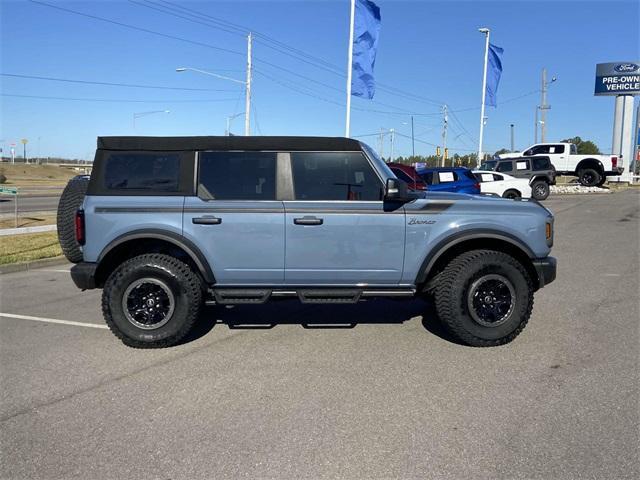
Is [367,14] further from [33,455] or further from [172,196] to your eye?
[33,455]

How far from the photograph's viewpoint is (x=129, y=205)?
4.71 meters

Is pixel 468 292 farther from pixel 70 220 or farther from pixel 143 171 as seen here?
pixel 70 220

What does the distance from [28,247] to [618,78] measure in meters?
60.5

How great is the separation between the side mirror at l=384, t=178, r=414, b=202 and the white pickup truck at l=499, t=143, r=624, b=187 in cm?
2605

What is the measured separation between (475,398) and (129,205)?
3.42 m

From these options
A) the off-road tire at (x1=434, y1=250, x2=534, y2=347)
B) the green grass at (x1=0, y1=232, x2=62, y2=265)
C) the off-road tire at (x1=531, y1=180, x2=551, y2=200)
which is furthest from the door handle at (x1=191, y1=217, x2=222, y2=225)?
the off-road tire at (x1=531, y1=180, x2=551, y2=200)

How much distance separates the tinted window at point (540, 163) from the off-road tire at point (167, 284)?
22.2m

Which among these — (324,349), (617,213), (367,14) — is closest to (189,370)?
(324,349)

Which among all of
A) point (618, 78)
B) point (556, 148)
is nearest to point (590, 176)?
point (556, 148)

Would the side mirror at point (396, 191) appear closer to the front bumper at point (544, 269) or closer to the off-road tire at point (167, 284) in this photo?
the front bumper at point (544, 269)

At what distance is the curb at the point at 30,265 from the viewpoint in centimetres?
877

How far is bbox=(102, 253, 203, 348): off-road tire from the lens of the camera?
15.4 ft

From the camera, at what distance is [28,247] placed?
10.5 meters

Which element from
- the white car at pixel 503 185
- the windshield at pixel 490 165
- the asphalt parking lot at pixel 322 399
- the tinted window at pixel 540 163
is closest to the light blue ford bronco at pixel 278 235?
the asphalt parking lot at pixel 322 399
